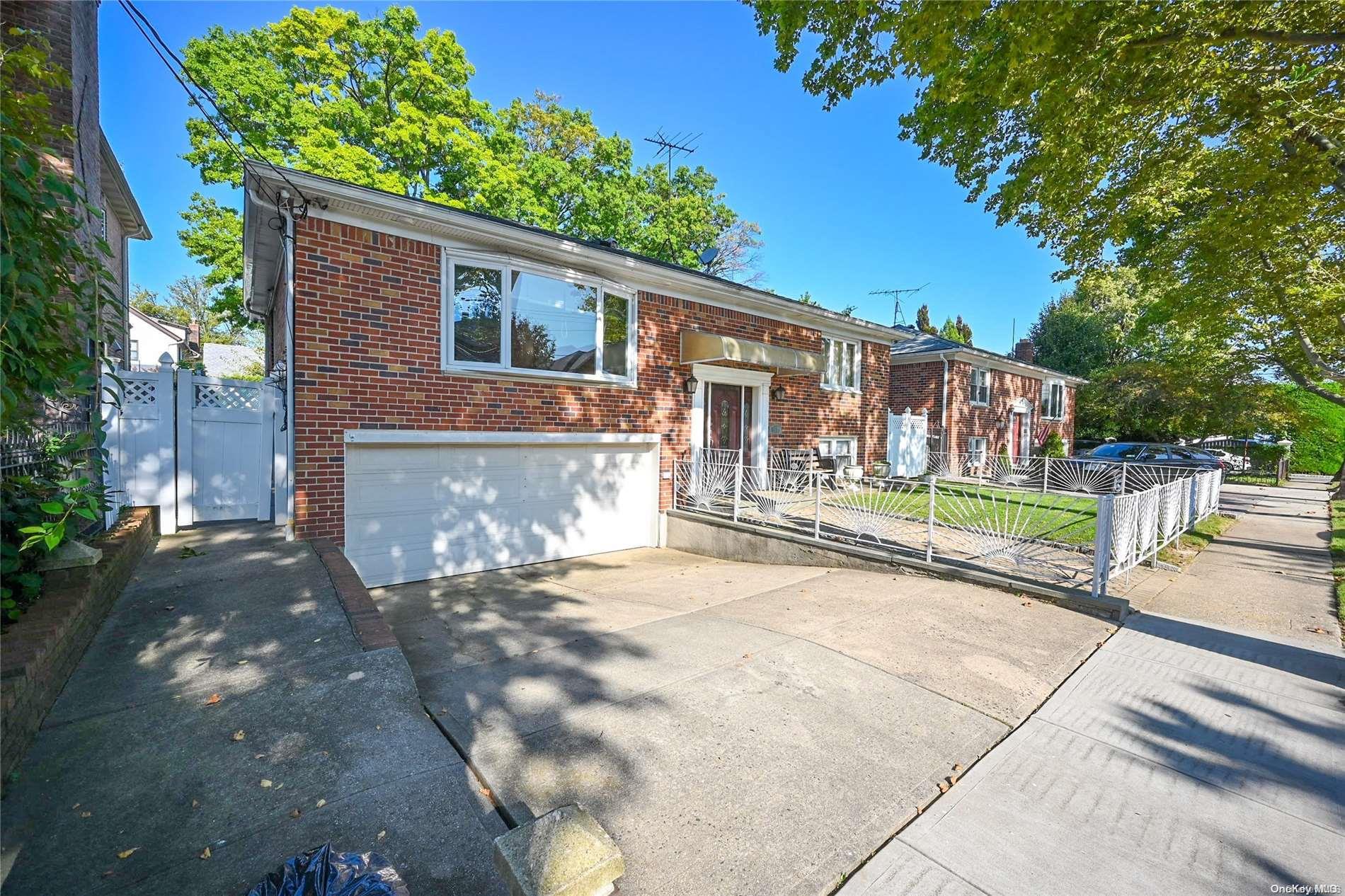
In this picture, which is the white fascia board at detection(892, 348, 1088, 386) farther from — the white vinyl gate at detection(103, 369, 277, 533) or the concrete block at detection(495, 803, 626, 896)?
the concrete block at detection(495, 803, 626, 896)

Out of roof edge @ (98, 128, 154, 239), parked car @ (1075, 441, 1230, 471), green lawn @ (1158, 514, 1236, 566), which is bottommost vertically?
green lawn @ (1158, 514, 1236, 566)

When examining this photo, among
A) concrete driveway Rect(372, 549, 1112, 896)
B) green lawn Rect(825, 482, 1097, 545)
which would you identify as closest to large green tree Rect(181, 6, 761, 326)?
Answer: green lawn Rect(825, 482, 1097, 545)

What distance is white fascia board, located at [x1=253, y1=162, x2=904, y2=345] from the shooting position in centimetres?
625

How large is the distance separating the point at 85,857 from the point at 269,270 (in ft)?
31.4

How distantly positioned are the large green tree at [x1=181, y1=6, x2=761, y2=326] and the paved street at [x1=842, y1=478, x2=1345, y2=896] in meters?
16.3

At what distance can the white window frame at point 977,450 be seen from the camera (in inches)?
700

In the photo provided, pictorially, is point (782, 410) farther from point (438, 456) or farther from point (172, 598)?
point (172, 598)

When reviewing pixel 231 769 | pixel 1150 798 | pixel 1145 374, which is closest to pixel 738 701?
pixel 1150 798

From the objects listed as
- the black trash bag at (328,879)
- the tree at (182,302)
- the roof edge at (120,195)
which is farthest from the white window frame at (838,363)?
the tree at (182,302)

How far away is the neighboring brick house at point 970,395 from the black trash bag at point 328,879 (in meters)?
14.7

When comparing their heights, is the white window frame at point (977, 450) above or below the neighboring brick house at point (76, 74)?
below

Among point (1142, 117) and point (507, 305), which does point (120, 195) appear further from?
point (1142, 117)

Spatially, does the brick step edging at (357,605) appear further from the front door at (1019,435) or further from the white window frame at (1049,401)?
the white window frame at (1049,401)

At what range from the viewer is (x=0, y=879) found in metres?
1.82
